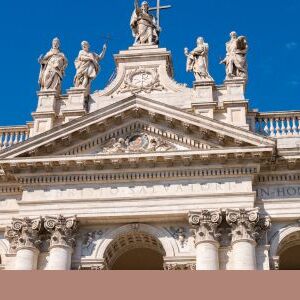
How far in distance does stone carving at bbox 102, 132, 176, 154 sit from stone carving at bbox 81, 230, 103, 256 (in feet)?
8.82

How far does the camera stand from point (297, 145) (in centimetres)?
2150

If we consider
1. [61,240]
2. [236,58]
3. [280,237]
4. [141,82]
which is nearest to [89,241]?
[61,240]

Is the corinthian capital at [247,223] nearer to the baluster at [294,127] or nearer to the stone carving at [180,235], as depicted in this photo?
the stone carving at [180,235]

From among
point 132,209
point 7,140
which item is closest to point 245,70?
point 132,209

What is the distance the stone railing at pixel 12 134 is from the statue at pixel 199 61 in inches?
250

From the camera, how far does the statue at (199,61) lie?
23328 millimetres

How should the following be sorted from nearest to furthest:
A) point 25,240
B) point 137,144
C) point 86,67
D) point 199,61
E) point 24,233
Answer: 1. point 25,240
2. point 24,233
3. point 137,144
4. point 199,61
5. point 86,67

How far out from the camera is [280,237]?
66.3ft

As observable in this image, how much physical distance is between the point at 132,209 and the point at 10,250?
415 cm

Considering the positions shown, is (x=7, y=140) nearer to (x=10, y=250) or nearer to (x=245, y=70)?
(x=10, y=250)

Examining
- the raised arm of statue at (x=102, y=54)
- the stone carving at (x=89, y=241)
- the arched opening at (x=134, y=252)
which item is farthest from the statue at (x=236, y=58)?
the stone carving at (x=89, y=241)

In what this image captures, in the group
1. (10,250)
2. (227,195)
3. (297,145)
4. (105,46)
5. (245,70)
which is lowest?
(10,250)

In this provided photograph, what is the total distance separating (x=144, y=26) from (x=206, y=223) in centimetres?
976

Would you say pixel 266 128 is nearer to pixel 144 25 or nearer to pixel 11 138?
pixel 144 25
